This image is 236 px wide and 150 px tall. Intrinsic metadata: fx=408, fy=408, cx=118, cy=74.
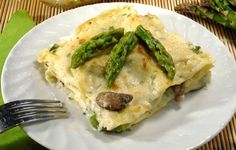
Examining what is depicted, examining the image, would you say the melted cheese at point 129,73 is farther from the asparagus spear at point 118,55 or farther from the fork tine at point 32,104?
the fork tine at point 32,104

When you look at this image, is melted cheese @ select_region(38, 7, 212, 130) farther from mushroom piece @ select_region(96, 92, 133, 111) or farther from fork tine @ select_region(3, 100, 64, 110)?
fork tine @ select_region(3, 100, 64, 110)

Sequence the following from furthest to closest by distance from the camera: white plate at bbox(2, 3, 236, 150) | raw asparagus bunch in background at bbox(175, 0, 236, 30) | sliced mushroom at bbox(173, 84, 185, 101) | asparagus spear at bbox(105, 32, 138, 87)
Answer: raw asparagus bunch in background at bbox(175, 0, 236, 30)
sliced mushroom at bbox(173, 84, 185, 101)
asparagus spear at bbox(105, 32, 138, 87)
white plate at bbox(2, 3, 236, 150)

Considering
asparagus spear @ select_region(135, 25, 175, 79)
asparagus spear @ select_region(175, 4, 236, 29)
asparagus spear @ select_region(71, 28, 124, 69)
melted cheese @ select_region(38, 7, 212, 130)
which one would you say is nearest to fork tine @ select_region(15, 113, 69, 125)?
melted cheese @ select_region(38, 7, 212, 130)

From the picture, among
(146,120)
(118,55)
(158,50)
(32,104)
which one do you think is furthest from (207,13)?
(32,104)

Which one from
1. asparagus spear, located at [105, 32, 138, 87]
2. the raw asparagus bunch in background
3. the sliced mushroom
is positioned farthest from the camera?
the raw asparagus bunch in background

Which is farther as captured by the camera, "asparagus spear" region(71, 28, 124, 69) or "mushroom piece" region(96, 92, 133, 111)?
"asparagus spear" region(71, 28, 124, 69)

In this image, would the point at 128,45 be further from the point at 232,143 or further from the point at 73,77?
the point at 232,143

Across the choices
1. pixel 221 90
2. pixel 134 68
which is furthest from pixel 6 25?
pixel 221 90

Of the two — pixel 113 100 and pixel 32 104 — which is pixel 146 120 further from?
pixel 32 104
